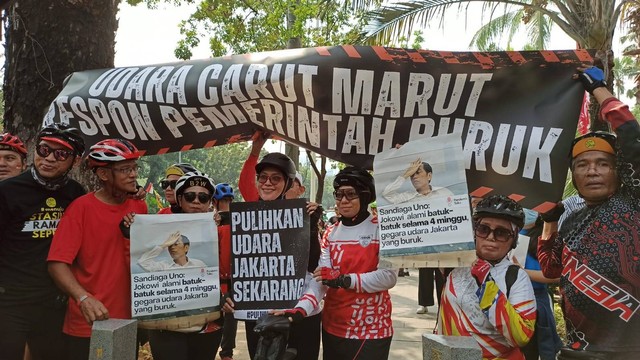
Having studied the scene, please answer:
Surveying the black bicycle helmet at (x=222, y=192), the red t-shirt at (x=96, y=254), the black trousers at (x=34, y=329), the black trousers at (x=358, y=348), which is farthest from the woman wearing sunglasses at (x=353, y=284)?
the black bicycle helmet at (x=222, y=192)

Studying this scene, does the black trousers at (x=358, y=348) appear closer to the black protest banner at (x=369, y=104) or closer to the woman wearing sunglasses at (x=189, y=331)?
the woman wearing sunglasses at (x=189, y=331)

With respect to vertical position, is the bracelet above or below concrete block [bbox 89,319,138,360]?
above

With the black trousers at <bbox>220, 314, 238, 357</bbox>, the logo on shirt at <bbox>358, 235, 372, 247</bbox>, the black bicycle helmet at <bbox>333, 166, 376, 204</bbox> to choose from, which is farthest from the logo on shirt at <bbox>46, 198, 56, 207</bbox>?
the black trousers at <bbox>220, 314, 238, 357</bbox>

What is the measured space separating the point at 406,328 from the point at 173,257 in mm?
5280

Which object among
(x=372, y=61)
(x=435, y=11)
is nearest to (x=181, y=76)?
(x=372, y=61)

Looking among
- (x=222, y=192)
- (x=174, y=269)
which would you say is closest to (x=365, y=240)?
(x=174, y=269)

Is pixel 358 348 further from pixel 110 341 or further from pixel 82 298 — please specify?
pixel 82 298

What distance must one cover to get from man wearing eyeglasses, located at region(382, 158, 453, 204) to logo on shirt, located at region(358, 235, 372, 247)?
374 millimetres

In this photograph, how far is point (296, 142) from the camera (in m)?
3.55

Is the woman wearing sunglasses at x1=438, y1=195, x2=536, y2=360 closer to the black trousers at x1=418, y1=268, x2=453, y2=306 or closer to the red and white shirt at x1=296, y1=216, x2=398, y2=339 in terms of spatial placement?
the red and white shirt at x1=296, y1=216, x2=398, y2=339

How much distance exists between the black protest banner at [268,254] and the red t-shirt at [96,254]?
68cm

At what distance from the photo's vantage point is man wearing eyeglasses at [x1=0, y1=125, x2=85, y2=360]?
299 centimetres

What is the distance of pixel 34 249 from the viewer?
3.03 meters

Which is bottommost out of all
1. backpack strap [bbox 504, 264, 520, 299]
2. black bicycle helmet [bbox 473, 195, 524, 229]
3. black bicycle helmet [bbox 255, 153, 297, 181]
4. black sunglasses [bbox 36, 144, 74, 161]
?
backpack strap [bbox 504, 264, 520, 299]
